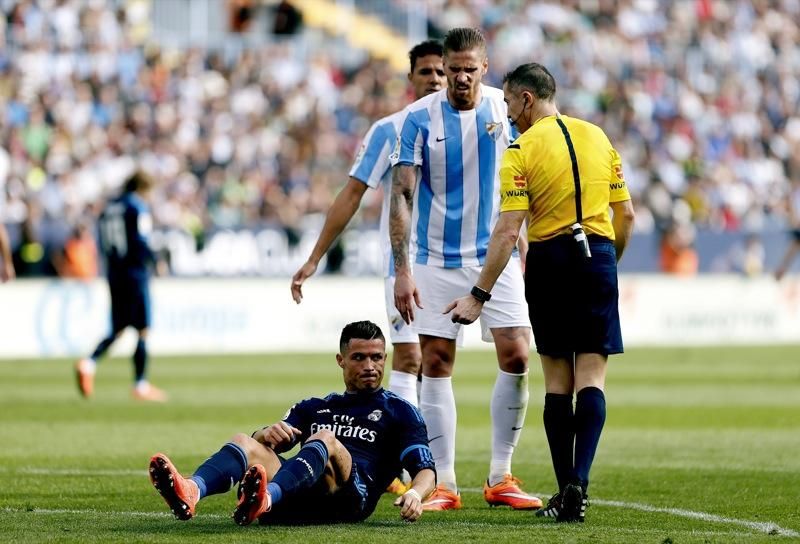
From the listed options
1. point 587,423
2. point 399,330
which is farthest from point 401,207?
point 587,423

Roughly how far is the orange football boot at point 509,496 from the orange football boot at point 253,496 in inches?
69.0

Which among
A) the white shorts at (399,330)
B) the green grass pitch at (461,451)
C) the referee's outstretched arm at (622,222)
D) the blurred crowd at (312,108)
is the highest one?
the blurred crowd at (312,108)

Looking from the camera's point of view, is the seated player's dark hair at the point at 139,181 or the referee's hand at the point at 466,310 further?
the seated player's dark hair at the point at 139,181

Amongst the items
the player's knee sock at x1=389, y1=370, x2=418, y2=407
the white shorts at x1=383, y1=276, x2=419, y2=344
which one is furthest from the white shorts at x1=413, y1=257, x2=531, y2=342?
the player's knee sock at x1=389, y1=370, x2=418, y2=407

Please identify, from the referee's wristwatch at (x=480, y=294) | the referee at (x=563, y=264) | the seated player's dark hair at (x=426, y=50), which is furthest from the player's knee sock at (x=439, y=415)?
the seated player's dark hair at (x=426, y=50)

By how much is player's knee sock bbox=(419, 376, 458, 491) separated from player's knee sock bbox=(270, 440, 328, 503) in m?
1.66

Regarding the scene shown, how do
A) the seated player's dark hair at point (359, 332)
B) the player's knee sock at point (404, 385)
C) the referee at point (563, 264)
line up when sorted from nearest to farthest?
1. the seated player's dark hair at point (359, 332)
2. the referee at point (563, 264)
3. the player's knee sock at point (404, 385)

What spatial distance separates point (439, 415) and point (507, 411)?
14.3 inches

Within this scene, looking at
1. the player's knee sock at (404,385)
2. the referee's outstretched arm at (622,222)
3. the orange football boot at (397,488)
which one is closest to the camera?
the referee's outstretched arm at (622,222)

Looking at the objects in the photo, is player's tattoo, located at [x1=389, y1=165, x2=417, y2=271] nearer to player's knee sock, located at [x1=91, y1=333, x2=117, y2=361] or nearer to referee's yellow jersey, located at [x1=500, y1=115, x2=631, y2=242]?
referee's yellow jersey, located at [x1=500, y1=115, x2=631, y2=242]

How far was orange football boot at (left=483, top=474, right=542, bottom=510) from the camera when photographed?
7.86 m

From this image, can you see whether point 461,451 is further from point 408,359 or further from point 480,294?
point 480,294

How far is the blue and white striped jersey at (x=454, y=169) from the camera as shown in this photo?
823 cm

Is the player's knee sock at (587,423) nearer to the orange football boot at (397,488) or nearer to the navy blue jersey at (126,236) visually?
the orange football boot at (397,488)
